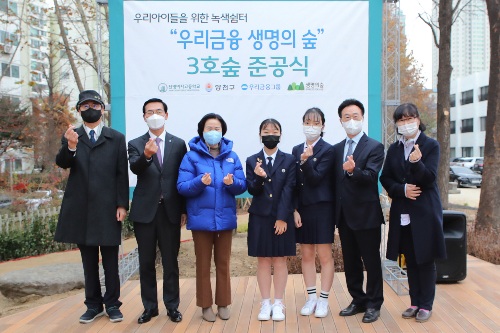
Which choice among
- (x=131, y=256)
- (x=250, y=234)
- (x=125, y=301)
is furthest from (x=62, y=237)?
(x=131, y=256)

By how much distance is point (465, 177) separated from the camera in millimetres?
26688

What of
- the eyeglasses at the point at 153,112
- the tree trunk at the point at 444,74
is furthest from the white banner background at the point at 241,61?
the tree trunk at the point at 444,74

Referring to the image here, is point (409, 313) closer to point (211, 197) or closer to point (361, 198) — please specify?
point (361, 198)

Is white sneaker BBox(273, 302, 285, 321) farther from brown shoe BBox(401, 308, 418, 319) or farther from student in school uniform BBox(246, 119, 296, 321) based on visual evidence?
brown shoe BBox(401, 308, 418, 319)

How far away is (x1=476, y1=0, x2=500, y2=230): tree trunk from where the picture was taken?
8391 millimetres

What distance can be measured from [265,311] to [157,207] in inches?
52.4

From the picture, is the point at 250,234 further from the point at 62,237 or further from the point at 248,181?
the point at 62,237

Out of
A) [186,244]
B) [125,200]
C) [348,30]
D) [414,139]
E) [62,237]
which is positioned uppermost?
[348,30]

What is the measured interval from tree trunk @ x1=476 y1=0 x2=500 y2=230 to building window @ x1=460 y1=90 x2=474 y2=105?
149 feet

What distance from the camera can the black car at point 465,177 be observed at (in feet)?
86.0

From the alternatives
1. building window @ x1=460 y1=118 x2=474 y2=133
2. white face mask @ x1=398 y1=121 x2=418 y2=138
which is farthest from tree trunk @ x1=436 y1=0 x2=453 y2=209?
building window @ x1=460 y1=118 x2=474 y2=133

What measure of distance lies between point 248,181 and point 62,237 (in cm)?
169

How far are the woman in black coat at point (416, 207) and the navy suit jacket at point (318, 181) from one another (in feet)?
1.74

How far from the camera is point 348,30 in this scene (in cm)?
582
